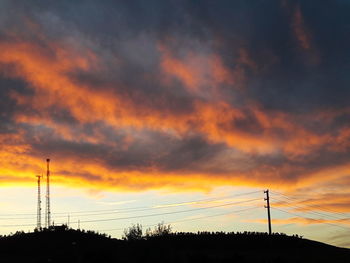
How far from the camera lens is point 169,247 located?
9125 cm

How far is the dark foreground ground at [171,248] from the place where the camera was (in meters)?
76.9

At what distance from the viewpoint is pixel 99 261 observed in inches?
2598

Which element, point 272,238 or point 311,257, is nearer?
point 311,257

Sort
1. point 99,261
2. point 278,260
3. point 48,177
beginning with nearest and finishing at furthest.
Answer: point 99,261
point 278,260
point 48,177

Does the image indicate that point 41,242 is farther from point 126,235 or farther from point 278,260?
point 278,260

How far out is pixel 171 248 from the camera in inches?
3531

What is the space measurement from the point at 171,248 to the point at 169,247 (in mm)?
1622

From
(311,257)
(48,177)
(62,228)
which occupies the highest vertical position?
(48,177)

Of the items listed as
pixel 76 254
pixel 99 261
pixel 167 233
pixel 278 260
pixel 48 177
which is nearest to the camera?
pixel 99 261

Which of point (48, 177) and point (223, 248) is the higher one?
point (48, 177)

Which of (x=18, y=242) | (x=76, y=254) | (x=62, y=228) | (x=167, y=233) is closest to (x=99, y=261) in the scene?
(x=76, y=254)

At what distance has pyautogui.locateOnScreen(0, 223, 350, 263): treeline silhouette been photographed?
7732 centimetres

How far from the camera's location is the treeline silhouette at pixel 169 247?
77325 millimetres

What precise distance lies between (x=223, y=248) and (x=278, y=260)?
86.4ft
